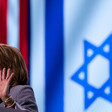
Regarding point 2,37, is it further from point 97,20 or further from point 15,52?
point 15,52

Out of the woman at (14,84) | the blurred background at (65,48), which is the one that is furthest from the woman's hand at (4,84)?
the blurred background at (65,48)

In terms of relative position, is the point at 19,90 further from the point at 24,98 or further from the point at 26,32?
the point at 26,32

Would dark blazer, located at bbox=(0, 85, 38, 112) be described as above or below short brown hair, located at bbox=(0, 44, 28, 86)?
below

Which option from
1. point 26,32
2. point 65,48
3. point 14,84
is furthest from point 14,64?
point 26,32

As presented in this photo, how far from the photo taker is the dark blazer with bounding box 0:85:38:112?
3.76 feet

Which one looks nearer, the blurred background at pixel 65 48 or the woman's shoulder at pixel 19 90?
the woman's shoulder at pixel 19 90

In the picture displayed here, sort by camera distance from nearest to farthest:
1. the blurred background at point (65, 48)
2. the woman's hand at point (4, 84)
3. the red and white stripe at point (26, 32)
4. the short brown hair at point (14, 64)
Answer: the woman's hand at point (4, 84) < the short brown hair at point (14, 64) < the blurred background at point (65, 48) < the red and white stripe at point (26, 32)

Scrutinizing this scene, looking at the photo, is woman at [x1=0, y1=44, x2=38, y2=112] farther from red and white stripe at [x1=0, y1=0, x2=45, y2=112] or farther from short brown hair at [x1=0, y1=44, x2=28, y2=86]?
red and white stripe at [x1=0, y1=0, x2=45, y2=112]

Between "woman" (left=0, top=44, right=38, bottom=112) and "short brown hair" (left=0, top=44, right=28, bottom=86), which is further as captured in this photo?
"short brown hair" (left=0, top=44, right=28, bottom=86)

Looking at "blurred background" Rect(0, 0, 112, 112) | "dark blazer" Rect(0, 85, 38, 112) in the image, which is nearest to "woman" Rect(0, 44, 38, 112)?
"dark blazer" Rect(0, 85, 38, 112)

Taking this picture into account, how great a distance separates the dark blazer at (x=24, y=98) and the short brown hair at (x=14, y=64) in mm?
32

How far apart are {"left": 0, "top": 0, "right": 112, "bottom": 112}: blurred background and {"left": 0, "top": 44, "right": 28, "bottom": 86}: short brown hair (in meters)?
0.68

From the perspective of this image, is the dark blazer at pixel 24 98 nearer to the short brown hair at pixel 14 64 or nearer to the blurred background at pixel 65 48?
the short brown hair at pixel 14 64

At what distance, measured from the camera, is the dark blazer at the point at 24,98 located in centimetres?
115
